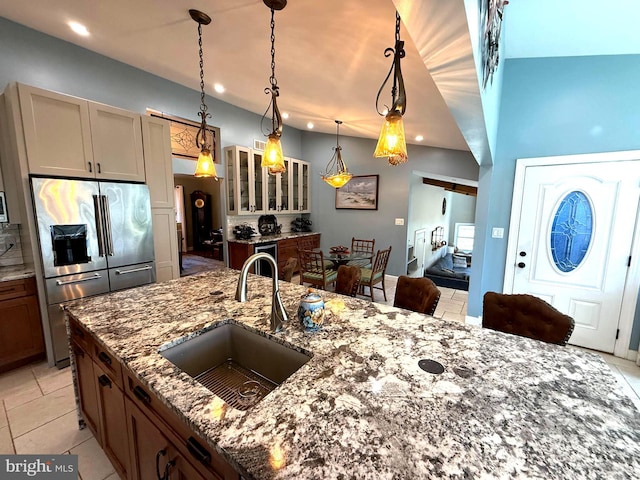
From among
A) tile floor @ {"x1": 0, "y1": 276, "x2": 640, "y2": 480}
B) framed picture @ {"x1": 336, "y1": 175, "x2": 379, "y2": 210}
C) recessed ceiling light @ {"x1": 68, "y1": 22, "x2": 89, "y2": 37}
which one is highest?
recessed ceiling light @ {"x1": 68, "y1": 22, "x2": 89, "y2": 37}

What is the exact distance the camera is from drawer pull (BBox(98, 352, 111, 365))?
4.20 feet

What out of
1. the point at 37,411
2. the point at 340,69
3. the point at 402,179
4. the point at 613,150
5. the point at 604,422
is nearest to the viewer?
the point at 604,422

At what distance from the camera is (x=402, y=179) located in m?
5.17

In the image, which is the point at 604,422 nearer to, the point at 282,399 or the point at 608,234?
the point at 282,399

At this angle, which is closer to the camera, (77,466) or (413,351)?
(413,351)

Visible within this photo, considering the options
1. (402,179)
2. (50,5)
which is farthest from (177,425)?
A: (402,179)

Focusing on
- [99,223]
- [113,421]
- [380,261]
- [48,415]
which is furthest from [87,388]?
[380,261]

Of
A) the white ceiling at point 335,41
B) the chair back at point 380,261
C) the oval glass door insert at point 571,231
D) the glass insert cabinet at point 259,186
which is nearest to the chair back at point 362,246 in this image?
the chair back at point 380,261

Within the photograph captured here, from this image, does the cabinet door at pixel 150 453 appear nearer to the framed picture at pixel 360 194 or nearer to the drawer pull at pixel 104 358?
the drawer pull at pixel 104 358

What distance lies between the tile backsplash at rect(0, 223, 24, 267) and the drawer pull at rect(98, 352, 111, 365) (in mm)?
2380

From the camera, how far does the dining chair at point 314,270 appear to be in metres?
3.82

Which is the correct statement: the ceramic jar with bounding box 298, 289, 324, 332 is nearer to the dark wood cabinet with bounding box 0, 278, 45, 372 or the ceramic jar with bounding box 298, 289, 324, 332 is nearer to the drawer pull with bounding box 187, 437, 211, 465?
the drawer pull with bounding box 187, 437, 211, 465

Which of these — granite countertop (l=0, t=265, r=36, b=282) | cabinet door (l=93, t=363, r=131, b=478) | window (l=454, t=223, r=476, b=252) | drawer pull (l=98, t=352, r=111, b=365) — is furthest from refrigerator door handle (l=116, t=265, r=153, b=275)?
window (l=454, t=223, r=476, b=252)

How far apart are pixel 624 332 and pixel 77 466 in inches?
186
